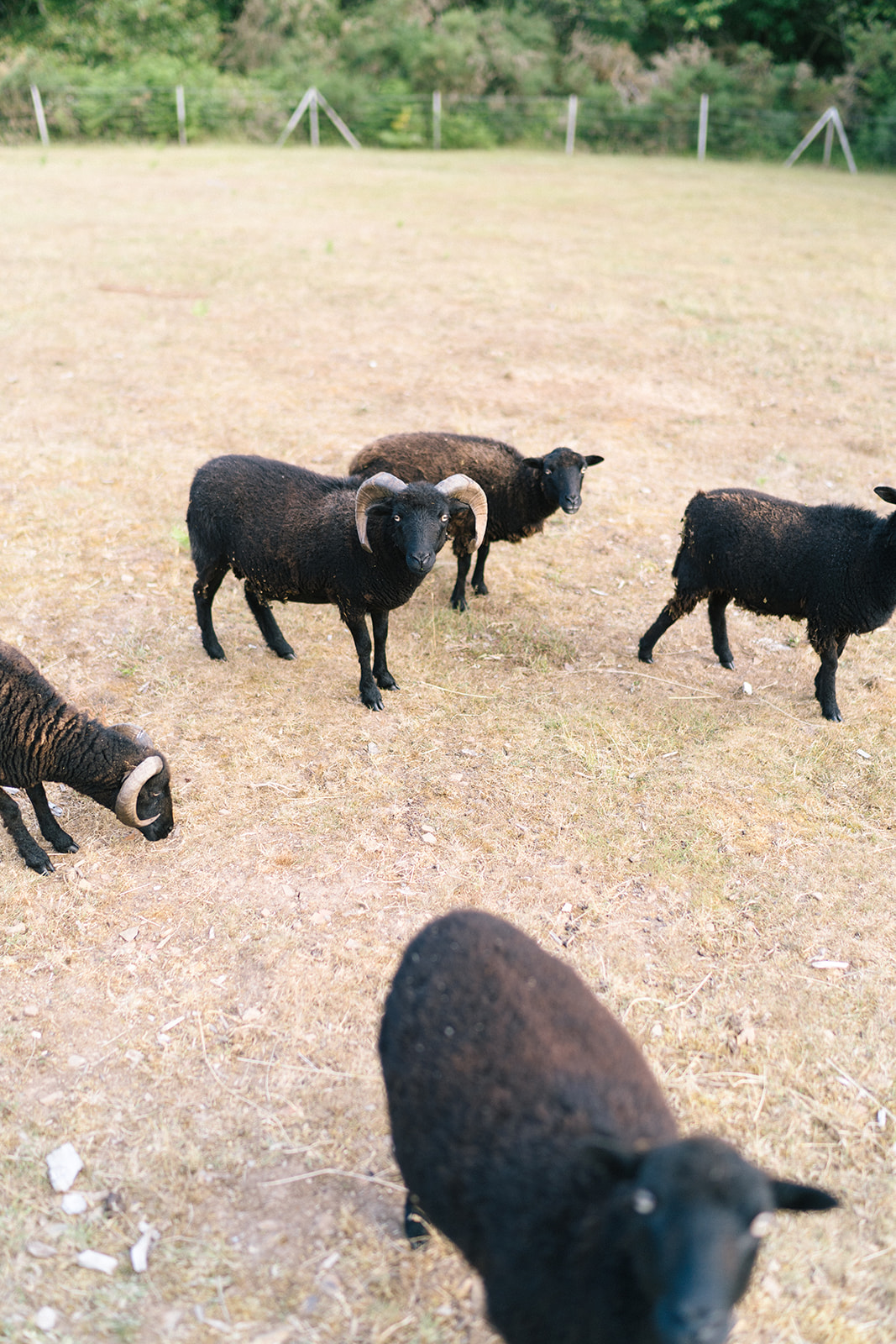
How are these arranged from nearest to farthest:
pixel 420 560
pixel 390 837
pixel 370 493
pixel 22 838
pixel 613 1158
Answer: pixel 613 1158, pixel 22 838, pixel 390 837, pixel 420 560, pixel 370 493

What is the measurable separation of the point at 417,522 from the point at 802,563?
254 cm

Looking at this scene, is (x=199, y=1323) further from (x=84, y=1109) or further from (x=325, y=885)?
(x=325, y=885)

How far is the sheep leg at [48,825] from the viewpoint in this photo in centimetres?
498

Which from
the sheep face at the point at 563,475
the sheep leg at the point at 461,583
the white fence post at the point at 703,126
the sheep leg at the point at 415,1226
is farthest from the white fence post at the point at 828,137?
the sheep leg at the point at 415,1226

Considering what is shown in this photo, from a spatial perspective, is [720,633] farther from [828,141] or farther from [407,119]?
[407,119]

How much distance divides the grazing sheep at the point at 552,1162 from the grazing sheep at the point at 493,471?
4.51 m

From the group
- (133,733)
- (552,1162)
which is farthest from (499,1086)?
(133,733)

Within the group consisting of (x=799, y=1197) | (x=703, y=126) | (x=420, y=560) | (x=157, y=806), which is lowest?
(x=157, y=806)

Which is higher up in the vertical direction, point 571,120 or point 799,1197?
point 571,120

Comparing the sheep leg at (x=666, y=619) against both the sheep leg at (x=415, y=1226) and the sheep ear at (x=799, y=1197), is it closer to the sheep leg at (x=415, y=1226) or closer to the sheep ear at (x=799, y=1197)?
the sheep leg at (x=415, y=1226)

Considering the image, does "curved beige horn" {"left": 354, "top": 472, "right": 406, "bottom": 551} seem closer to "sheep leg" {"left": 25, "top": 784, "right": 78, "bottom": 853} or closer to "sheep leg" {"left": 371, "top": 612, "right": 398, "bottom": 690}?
"sheep leg" {"left": 371, "top": 612, "right": 398, "bottom": 690}

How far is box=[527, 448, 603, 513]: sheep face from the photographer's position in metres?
7.04

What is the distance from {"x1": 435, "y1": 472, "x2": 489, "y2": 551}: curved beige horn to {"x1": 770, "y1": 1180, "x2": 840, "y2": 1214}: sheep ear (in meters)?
4.45

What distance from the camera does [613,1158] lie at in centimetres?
222
